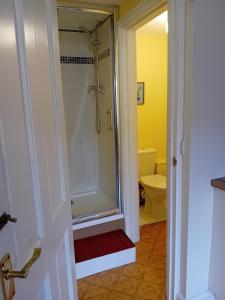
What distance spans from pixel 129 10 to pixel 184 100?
1003 mm

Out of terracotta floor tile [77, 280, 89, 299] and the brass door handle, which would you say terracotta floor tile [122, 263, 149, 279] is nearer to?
terracotta floor tile [77, 280, 89, 299]

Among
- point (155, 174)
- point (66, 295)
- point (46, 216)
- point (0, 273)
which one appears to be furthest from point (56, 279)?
point (155, 174)

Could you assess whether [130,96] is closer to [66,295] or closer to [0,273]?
[66,295]

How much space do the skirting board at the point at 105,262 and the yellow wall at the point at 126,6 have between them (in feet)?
6.40

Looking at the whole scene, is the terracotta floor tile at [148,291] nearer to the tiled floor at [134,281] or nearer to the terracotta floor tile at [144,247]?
the tiled floor at [134,281]

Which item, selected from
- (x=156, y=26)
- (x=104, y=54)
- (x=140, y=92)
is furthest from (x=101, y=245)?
(x=156, y=26)

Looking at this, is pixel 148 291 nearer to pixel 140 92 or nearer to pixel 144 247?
pixel 144 247

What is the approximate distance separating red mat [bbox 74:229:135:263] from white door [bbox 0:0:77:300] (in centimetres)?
86

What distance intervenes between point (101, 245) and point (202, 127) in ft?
4.33

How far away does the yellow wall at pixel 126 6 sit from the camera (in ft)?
5.73

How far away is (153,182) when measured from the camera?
2719 mm

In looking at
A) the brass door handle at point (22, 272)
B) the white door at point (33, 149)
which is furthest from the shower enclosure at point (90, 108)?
the brass door handle at point (22, 272)

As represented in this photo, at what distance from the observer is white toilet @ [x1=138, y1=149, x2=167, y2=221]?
2672mm

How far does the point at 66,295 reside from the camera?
105 centimetres
